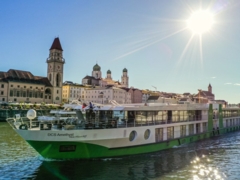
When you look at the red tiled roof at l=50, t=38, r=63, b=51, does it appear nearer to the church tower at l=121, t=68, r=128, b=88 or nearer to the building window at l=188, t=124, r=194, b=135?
the church tower at l=121, t=68, r=128, b=88

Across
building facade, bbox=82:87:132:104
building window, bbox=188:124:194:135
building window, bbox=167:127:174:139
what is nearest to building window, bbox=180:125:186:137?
building window, bbox=188:124:194:135

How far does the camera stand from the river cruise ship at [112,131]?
19.1 m

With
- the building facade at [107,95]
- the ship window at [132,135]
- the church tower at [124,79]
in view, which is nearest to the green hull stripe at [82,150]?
the ship window at [132,135]

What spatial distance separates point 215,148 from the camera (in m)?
29.3

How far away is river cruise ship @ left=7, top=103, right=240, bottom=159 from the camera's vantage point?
1912 centimetres

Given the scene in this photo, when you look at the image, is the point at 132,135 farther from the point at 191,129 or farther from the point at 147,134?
the point at 191,129

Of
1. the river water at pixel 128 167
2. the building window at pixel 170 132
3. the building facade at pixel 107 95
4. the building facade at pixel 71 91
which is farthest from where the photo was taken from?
the building facade at pixel 71 91

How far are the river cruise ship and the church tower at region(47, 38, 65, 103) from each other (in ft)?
300

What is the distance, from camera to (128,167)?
19.1 m

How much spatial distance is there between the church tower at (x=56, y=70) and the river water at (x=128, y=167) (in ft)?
304

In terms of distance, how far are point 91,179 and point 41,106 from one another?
3006 inches

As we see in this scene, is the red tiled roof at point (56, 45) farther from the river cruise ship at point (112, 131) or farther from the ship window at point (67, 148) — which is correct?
the ship window at point (67, 148)

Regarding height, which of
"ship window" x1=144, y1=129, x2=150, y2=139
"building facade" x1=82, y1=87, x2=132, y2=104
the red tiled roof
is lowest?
"ship window" x1=144, y1=129, x2=150, y2=139

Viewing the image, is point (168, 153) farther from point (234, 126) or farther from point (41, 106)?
point (41, 106)
